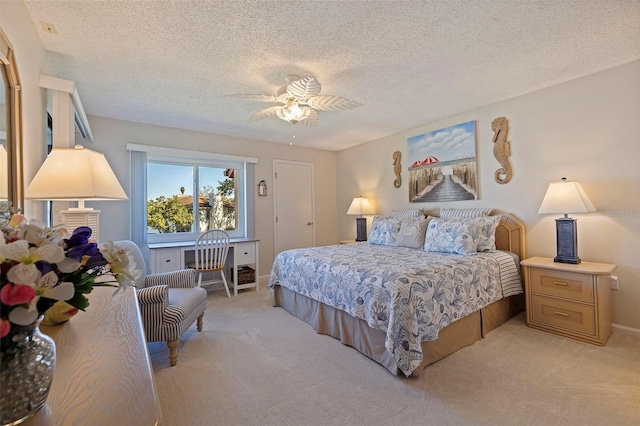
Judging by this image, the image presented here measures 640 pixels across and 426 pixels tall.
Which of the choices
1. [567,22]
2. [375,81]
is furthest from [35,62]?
[567,22]

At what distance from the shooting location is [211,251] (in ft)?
12.1

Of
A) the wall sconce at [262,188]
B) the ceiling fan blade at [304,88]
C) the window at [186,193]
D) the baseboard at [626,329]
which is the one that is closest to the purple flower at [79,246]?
the ceiling fan blade at [304,88]

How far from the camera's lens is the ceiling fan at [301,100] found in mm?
2312

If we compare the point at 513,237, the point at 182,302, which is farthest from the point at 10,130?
the point at 513,237

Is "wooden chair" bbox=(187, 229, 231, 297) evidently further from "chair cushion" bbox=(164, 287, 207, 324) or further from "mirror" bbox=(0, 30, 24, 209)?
"mirror" bbox=(0, 30, 24, 209)

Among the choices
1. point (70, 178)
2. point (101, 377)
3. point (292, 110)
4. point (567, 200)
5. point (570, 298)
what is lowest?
point (570, 298)

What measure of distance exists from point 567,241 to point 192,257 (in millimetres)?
4388

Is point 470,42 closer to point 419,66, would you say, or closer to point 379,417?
point 419,66

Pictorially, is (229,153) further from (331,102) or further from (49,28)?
(49,28)

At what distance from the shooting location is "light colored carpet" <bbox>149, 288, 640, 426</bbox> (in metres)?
1.60

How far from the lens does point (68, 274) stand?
694mm

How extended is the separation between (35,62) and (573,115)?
14.8ft

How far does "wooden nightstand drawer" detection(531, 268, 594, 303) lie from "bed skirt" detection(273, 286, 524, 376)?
1.17 feet

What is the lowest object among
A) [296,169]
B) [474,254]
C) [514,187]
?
[474,254]
